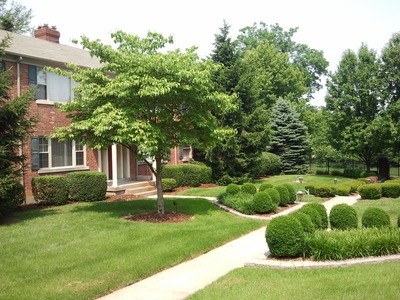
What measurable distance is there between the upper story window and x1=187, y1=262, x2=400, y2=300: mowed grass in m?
12.6

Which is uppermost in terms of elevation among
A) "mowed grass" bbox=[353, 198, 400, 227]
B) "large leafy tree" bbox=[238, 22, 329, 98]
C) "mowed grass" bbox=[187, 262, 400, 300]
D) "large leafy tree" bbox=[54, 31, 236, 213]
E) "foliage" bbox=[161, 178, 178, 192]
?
"large leafy tree" bbox=[238, 22, 329, 98]

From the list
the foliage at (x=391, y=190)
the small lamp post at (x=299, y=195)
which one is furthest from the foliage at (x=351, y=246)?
the foliage at (x=391, y=190)

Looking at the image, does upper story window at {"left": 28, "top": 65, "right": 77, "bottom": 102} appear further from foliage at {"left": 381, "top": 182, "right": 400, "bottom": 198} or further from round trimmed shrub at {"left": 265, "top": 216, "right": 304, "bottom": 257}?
foliage at {"left": 381, "top": 182, "right": 400, "bottom": 198}

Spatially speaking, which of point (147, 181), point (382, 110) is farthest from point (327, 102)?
point (147, 181)

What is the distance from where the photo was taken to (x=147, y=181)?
71.5 feet

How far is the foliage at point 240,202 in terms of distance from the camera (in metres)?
13.9

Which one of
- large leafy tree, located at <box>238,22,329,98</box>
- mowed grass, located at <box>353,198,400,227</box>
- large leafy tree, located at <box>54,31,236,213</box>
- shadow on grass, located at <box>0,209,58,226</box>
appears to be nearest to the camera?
large leafy tree, located at <box>54,31,236,213</box>

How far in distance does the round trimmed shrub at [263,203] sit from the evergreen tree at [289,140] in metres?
19.9

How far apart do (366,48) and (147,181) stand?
2047 cm

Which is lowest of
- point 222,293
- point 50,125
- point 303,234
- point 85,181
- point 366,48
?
point 222,293

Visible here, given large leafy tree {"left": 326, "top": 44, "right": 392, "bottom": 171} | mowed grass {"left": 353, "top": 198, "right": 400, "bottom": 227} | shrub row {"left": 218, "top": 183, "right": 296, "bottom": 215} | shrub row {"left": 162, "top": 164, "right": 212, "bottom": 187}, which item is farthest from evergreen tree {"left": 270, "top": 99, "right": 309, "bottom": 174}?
shrub row {"left": 218, "top": 183, "right": 296, "bottom": 215}

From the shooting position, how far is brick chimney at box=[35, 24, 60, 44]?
74.0 feet

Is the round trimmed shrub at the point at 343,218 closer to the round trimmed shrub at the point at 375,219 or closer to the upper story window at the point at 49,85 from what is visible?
the round trimmed shrub at the point at 375,219

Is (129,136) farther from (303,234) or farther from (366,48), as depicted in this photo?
(366,48)
